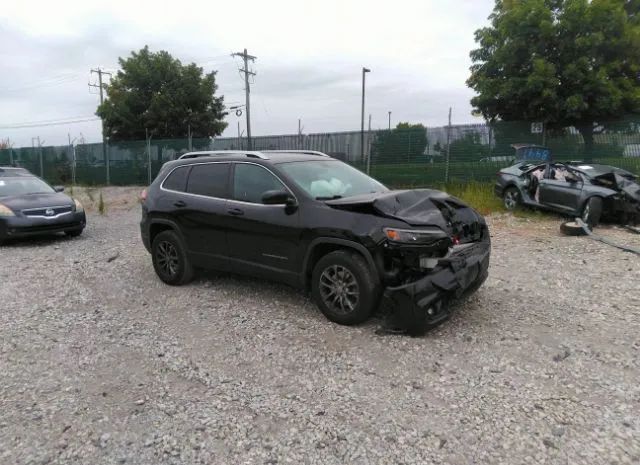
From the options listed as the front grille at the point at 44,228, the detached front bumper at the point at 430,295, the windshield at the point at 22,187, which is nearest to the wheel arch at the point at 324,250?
the detached front bumper at the point at 430,295

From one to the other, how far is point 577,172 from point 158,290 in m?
8.83

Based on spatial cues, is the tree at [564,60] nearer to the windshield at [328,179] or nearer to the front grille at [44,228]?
the windshield at [328,179]

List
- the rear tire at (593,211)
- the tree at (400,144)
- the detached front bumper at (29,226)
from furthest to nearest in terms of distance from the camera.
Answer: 1. the tree at (400,144)
2. the rear tire at (593,211)
3. the detached front bumper at (29,226)

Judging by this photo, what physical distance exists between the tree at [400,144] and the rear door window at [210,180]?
10279 mm

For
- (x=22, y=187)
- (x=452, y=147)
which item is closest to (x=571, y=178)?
(x=452, y=147)

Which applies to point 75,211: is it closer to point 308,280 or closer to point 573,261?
point 308,280

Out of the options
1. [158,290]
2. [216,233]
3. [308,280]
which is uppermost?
[216,233]

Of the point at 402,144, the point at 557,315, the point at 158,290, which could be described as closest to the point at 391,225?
the point at 557,315

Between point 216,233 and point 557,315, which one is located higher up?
point 216,233

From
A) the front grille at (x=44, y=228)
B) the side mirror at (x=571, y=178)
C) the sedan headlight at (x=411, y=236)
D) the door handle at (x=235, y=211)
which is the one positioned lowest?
the front grille at (x=44, y=228)

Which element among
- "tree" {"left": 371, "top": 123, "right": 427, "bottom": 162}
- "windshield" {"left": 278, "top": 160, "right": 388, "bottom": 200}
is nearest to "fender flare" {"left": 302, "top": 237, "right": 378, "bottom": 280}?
"windshield" {"left": 278, "top": 160, "right": 388, "bottom": 200}

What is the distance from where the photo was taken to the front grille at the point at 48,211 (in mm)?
9086

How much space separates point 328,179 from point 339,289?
1317 mm

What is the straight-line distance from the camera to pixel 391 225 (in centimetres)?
420
